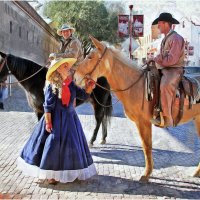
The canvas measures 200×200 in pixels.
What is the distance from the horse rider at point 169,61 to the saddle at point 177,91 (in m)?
0.12

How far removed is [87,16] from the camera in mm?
42031

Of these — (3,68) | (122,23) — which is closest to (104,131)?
(3,68)

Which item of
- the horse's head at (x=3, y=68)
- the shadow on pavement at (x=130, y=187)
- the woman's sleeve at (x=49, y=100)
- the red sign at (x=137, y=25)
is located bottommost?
the shadow on pavement at (x=130, y=187)

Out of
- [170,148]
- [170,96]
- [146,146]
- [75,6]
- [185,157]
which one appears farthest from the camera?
[75,6]

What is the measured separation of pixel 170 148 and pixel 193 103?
2.61 metres

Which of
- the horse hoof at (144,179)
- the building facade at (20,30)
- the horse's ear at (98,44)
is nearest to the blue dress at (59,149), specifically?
the horse's ear at (98,44)

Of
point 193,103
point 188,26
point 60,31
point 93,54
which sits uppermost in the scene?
point 188,26

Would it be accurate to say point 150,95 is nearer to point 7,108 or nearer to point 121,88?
point 121,88

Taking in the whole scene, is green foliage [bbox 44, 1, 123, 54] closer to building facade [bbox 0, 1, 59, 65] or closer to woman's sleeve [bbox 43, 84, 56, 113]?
building facade [bbox 0, 1, 59, 65]

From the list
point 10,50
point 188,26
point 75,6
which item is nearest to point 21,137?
point 10,50

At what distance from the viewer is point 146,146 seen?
591cm

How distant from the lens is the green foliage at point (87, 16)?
138ft

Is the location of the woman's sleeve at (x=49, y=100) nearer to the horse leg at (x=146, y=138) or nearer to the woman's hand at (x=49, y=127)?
the woman's hand at (x=49, y=127)

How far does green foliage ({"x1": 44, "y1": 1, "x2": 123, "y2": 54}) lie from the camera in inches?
1658
